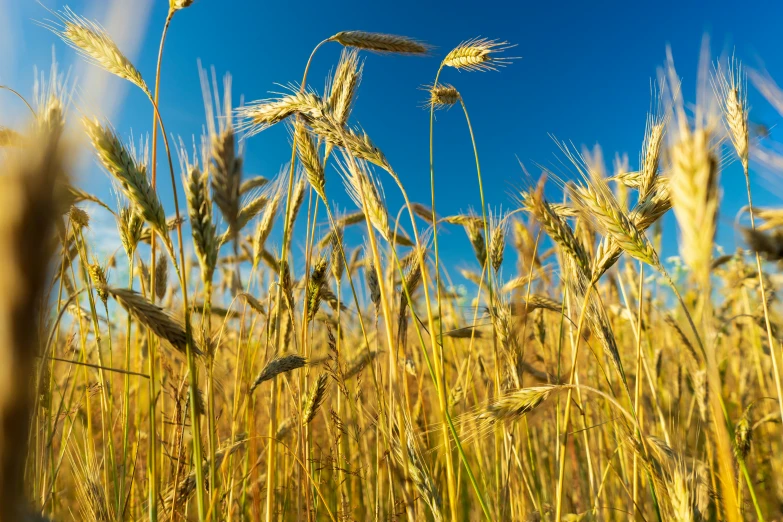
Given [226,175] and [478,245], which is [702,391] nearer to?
[478,245]

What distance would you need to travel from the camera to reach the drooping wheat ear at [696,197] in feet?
2.66

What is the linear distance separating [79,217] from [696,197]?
2225 millimetres

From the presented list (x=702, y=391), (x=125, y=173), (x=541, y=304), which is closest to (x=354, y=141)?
(x=125, y=173)

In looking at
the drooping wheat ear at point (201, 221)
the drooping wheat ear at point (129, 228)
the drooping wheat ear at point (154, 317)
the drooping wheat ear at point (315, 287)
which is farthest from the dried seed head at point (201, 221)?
the drooping wheat ear at point (315, 287)

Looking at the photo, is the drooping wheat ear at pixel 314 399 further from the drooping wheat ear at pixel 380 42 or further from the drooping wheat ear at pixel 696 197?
the drooping wheat ear at pixel 380 42

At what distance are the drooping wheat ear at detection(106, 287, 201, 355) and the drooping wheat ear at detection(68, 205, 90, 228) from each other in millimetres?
1000

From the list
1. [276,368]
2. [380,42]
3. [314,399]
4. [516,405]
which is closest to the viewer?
[516,405]

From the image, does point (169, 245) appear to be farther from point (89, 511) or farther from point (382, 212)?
point (89, 511)

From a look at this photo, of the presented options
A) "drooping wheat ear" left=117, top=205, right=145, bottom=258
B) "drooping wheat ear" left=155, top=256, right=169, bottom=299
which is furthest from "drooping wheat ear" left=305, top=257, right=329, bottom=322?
"drooping wheat ear" left=155, top=256, right=169, bottom=299

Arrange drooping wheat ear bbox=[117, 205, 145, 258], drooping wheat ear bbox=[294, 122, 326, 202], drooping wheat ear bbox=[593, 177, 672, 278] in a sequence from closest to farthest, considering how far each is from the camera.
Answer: drooping wheat ear bbox=[593, 177, 672, 278] → drooping wheat ear bbox=[117, 205, 145, 258] → drooping wheat ear bbox=[294, 122, 326, 202]

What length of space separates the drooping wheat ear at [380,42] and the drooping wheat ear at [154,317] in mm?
1699

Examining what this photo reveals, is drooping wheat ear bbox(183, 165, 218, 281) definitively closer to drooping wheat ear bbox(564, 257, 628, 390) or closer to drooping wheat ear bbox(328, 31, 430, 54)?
drooping wheat ear bbox(564, 257, 628, 390)

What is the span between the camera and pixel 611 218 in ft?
4.22

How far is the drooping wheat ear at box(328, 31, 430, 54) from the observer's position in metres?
2.24
